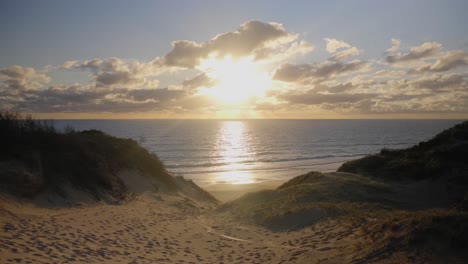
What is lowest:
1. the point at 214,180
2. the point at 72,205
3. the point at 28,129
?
the point at 214,180

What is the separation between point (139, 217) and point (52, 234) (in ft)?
16.5

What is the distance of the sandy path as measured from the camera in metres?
9.05

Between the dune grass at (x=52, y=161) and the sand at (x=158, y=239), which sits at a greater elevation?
the dune grass at (x=52, y=161)

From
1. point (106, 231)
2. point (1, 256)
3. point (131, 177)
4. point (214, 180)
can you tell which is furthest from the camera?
point (214, 180)

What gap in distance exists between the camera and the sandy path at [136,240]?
9.05 m

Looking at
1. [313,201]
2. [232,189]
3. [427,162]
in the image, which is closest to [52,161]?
[313,201]

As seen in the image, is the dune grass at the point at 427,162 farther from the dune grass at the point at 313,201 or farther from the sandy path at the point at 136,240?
the sandy path at the point at 136,240

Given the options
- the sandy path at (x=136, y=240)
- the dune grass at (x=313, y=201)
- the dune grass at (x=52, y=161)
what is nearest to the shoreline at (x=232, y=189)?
the dune grass at (x=52, y=161)

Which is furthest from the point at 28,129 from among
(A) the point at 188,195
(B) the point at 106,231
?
(A) the point at 188,195

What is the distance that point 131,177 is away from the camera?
69.3 feet

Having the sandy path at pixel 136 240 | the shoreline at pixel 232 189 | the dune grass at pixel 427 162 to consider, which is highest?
the dune grass at pixel 427 162

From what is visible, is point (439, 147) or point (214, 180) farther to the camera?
point (214, 180)

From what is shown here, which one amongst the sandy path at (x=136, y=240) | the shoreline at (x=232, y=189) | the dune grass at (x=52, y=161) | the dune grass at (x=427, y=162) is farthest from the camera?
the shoreline at (x=232, y=189)

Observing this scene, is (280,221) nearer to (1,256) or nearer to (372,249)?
(372,249)
